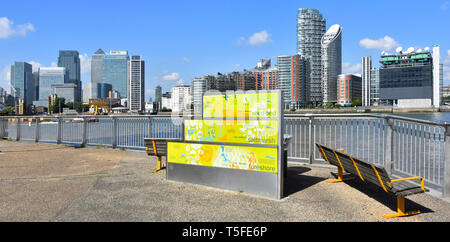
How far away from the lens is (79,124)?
13.9 meters

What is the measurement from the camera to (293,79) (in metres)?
178

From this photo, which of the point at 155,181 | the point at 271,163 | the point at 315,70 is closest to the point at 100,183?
the point at 155,181

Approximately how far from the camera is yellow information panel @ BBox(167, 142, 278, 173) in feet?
18.2

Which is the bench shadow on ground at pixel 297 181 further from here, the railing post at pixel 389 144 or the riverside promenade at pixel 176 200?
the railing post at pixel 389 144

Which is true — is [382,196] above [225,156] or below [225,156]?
below

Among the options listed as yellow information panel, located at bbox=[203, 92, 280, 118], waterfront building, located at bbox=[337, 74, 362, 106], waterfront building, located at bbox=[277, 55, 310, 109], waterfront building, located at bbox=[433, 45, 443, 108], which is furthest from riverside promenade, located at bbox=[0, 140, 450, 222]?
waterfront building, located at bbox=[337, 74, 362, 106]

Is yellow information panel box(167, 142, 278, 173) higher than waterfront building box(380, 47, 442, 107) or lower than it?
lower

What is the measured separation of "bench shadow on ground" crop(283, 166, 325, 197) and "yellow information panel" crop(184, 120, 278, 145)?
121 cm

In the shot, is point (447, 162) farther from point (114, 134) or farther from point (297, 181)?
point (114, 134)

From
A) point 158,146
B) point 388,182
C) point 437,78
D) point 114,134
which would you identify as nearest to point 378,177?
point 388,182

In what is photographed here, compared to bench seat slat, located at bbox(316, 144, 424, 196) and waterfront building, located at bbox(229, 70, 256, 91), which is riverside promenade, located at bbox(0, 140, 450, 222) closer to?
bench seat slat, located at bbox(316, 144, 424, 196)

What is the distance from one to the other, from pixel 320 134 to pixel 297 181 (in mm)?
2508
